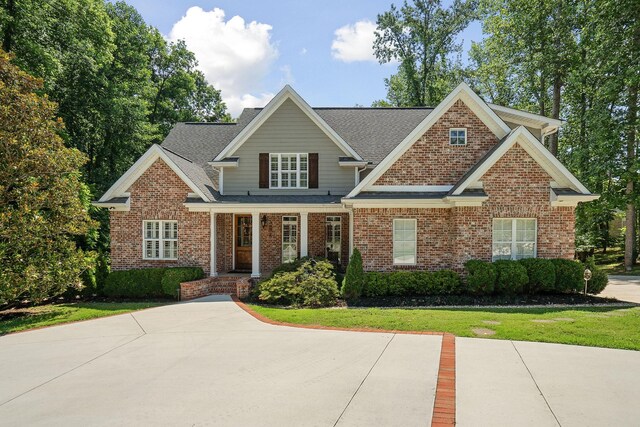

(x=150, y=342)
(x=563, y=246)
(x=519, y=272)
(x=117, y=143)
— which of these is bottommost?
(x=150, y=342)

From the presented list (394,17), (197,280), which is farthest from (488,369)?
(394,17)

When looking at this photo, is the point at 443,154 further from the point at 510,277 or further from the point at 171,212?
the point at 171,212

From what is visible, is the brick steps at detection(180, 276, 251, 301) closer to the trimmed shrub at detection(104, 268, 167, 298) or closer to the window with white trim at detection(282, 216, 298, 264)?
the trimmed shrub at detection(104, 268, 167, 298)

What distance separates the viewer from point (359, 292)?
39.7 ft

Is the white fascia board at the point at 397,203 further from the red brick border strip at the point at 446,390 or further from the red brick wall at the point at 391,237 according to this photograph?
the red brick border strip at the point at 446,390

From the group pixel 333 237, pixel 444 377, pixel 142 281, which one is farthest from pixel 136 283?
pixel 444 377

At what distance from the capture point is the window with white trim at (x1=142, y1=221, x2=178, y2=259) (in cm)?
1438

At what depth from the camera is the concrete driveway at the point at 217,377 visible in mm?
4480

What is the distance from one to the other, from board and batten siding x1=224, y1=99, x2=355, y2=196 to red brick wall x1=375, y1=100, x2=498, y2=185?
9.51 feet

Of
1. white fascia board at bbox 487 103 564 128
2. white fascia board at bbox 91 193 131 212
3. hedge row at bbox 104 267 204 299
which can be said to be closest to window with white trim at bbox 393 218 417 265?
white fascia board at bbox 487 103 564 128

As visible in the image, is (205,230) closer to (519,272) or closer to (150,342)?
(150,342)

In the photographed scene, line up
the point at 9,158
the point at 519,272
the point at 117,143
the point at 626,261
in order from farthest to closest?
the point at 117,143 < the point at 626,261 < the point at 519,272 < the point at 9,158

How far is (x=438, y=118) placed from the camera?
526 inches

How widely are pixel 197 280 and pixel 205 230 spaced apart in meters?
1.92
